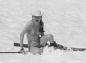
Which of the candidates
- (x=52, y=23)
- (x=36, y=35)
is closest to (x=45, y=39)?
(x=36, y=35)

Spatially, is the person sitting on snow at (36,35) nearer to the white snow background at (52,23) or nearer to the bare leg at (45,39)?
the bare leg at (45,39)

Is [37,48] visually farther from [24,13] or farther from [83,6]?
[83,6]

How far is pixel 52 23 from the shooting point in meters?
15.8

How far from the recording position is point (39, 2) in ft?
66.0

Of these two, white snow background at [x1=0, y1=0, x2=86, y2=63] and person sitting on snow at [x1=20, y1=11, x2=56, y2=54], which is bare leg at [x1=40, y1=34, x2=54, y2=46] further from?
white snow background at [x1=0, y1=0, x2=86, y2=63]

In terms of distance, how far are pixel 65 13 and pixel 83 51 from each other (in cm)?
984

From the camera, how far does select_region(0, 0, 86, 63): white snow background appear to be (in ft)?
24.5

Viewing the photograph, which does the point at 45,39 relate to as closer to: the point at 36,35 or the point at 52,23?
the point at 36,35

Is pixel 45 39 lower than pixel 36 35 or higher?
lower

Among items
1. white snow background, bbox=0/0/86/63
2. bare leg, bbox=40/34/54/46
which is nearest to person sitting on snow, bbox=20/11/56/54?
bare leg, bbox=40/34/54/46

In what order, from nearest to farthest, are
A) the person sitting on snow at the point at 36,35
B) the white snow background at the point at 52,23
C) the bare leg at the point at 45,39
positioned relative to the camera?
the white snow background at the point at 52,23
the person sitting on snow at the point at 36,35
the bare leg at the point at 45,39

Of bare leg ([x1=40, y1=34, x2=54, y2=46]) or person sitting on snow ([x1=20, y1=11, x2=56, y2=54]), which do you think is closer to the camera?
person sitting on snow ([x1=20, y1=11, x2=56, y2=54])

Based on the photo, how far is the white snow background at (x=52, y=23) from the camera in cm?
747

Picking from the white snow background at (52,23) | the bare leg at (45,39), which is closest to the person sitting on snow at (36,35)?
the bare leg at (45,39)
